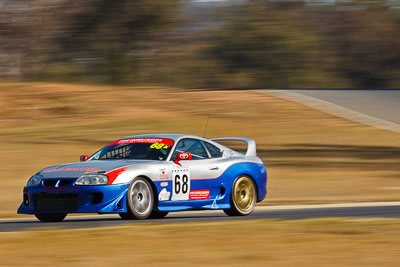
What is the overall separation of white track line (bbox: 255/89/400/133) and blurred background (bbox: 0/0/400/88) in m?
20.9

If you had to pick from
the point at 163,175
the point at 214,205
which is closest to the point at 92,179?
the point at 163,175

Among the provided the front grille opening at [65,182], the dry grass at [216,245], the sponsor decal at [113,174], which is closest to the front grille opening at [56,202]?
the front grille opening at [65,182]

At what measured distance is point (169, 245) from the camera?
8.42 m

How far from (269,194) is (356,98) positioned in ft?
58.1

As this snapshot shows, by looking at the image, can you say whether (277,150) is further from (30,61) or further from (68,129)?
(30,61)

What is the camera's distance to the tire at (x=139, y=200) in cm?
1095

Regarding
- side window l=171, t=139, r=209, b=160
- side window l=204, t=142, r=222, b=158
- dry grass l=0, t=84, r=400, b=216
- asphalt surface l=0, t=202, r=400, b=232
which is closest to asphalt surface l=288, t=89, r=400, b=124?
dry grass l=0, t=84, r=400, b=216

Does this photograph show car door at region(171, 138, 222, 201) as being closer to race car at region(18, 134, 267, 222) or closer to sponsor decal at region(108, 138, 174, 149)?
race car at region(18, 134, 267, 222)

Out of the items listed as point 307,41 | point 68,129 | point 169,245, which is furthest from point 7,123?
point 307,41

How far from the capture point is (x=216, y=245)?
8359mm

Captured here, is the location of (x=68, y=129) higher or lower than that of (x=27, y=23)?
lower

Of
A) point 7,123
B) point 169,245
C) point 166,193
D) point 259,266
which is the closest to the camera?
point 259,266

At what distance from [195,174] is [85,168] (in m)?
1.67

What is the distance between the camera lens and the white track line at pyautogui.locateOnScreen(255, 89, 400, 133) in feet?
98.5
